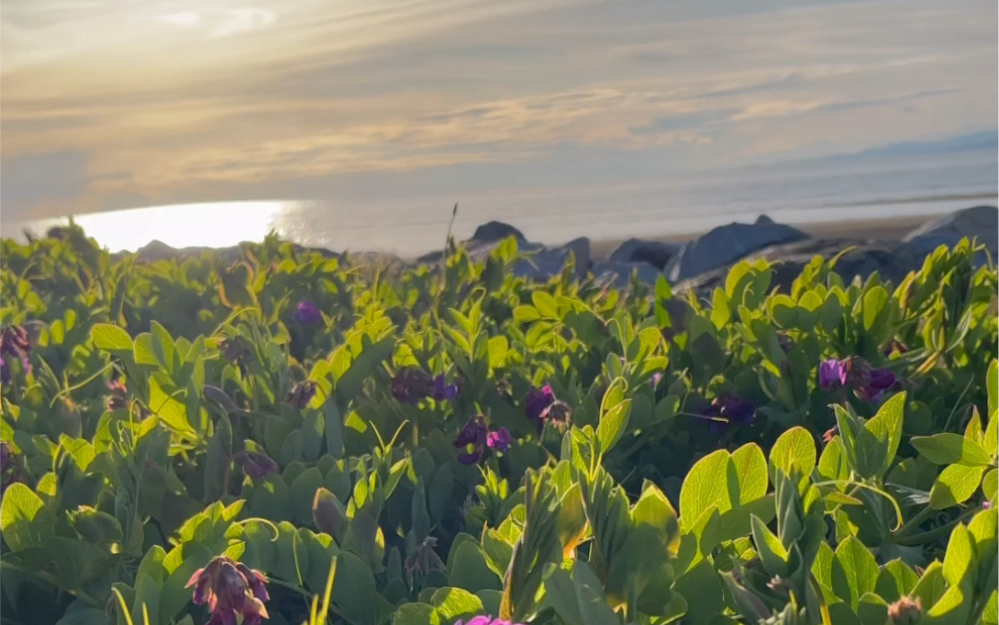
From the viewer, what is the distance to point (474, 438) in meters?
1.51

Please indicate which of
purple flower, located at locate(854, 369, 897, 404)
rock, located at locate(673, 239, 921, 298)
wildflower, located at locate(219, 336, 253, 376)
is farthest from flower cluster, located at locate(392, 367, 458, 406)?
rock, located at locate(673, 239, 921, 298)

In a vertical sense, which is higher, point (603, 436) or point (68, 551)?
point (603, 436)

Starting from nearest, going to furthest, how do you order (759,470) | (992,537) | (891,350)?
(992,537) → (759,470) → (891,350)

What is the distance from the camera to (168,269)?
10.6 ft

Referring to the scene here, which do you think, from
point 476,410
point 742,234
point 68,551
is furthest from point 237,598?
point 742,234

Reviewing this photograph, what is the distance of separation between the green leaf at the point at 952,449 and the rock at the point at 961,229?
5159 millimetres

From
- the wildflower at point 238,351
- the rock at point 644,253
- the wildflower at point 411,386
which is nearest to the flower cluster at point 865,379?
the wildflower at point 411,386

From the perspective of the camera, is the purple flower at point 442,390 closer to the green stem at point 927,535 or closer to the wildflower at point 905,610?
the green stem at point 927,535

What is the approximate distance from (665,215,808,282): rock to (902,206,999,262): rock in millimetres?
825

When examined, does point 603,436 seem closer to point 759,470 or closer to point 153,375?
point 759,470

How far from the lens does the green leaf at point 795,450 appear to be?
890 mm

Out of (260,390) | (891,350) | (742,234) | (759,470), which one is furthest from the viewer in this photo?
(742,234)

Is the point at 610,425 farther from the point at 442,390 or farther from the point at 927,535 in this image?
the point at 442,390

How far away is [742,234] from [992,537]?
6.11 meters
